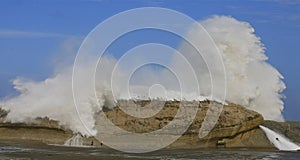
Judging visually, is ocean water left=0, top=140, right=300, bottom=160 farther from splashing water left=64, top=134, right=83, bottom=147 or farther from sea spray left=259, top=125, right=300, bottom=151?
sea spray left=259, top=125, right=300, bottom=151

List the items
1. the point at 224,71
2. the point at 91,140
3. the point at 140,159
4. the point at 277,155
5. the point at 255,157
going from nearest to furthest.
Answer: the point at 140,159 → the point at 255,157 → the point at 277,155 → the point at 91,140 → the point at 224,71

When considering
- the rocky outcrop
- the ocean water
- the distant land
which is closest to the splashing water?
the distant land

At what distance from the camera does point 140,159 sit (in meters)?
28.0

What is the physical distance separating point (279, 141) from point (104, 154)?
15.5 m

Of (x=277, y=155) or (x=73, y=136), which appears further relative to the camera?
(x=73, y=136)

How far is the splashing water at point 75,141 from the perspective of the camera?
122 feet

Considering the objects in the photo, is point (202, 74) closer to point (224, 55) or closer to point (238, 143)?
point (224, 55)

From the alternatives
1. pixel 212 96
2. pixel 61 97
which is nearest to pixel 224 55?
pixel 212 96

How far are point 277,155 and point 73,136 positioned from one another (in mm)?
14009

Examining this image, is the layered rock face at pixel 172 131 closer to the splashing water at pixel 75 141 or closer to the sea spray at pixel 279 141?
the splashing water at pixel 75 141

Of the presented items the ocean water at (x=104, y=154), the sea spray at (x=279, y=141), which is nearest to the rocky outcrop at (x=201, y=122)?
the sea spray at (x=279, y=141)

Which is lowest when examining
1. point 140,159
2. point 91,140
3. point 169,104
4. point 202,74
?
point 140,159

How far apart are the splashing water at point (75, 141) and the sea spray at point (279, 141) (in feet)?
43.8

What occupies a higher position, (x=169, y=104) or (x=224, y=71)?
(x=224, y=71)
